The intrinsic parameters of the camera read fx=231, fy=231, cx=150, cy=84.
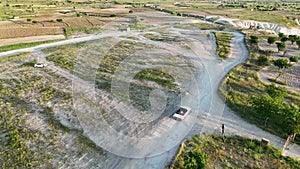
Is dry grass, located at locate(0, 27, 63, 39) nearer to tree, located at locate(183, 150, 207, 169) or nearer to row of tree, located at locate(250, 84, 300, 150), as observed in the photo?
row of tree, located at locate(250, 84, 300, 150)

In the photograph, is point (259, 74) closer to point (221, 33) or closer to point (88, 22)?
point (221, 33)

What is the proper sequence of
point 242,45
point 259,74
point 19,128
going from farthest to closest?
1. point 242,45
2. point 259,74
3. point 19,128

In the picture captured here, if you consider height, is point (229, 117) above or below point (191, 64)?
below

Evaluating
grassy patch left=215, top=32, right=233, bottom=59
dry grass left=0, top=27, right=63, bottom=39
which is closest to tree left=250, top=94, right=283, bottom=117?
grassy patch left=215, top=32, right=233, bottom=59

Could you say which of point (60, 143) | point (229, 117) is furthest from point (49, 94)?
point (229, 117)

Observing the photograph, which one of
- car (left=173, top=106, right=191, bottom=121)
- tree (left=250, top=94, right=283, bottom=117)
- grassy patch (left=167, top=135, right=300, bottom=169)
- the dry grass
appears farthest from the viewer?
the dry grass

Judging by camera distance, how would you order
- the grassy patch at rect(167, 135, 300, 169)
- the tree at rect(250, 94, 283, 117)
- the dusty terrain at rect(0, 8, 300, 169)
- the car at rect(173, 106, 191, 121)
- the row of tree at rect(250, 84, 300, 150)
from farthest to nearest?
the car at rect(173, 106, 191, 121)
the tree at rect(250, 94, 283, 117)
the row of tree at rect(250, 84, 300, 150)
the dusty terrain at rect(0, 8, 300, 169)
the grassy patch at rect(167, 135, 300, 169)

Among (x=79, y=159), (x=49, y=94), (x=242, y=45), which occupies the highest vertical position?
(x=242, y=45)

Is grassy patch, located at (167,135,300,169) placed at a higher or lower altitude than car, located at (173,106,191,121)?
lower
